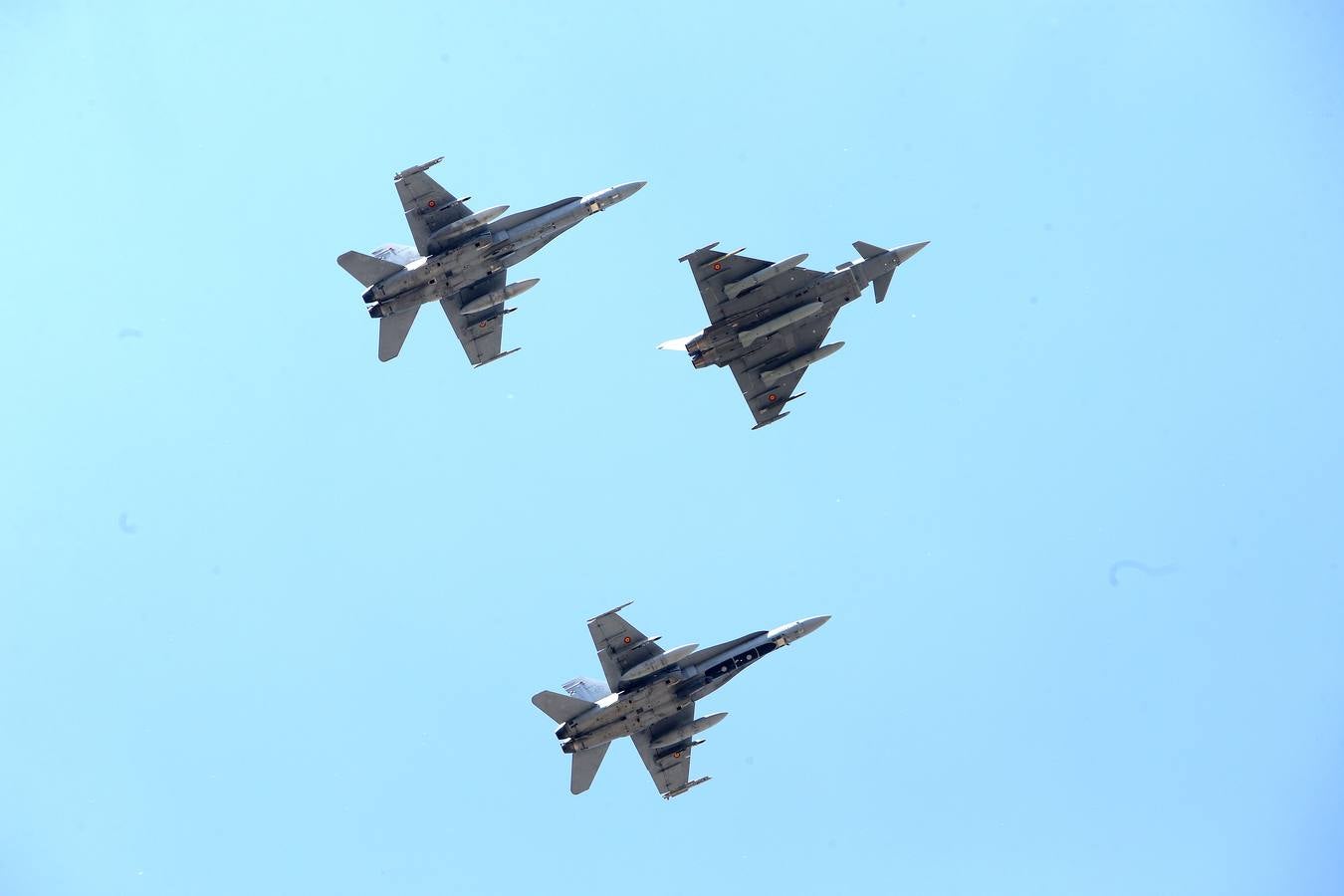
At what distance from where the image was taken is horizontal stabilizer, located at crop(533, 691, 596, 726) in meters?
51.4

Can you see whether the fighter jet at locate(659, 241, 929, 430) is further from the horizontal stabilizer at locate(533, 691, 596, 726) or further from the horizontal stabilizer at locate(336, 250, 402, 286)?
the horizontal stabilizer at locate(533, 691, 596, 726)

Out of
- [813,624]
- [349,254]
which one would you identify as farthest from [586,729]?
[349,254]

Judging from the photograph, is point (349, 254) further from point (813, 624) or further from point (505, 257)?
point (813, 624)

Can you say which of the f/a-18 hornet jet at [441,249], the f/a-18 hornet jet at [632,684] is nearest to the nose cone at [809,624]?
the f/a-18 hornet jet at [632,684]

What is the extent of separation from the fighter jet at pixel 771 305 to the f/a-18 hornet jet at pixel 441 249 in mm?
4927

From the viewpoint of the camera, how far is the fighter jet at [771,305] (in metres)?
52.7

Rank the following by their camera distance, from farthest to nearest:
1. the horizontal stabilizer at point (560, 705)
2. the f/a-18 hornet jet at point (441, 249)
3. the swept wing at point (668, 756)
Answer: the swept wing at point (668, 756), the f/a-18 hornet jet at point (441, 249), the horizontal stabilizer at point (560, 705)

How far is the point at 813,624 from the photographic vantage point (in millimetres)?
53000

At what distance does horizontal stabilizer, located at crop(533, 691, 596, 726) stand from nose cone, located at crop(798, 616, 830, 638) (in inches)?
319

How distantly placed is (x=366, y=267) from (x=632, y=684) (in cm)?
1810

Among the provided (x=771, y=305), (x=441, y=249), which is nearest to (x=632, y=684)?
(x=771, y=305)

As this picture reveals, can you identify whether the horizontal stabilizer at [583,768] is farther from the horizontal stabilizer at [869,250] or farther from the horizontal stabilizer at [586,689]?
the horizontal stabilizer at [869,250]

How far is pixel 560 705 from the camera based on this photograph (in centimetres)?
5153

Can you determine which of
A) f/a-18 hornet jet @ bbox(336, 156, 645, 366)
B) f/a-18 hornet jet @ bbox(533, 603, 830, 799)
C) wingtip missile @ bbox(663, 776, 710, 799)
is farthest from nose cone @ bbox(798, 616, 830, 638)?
f/a-18 hornet jet @ bbox(336, 156, 645, 366)
